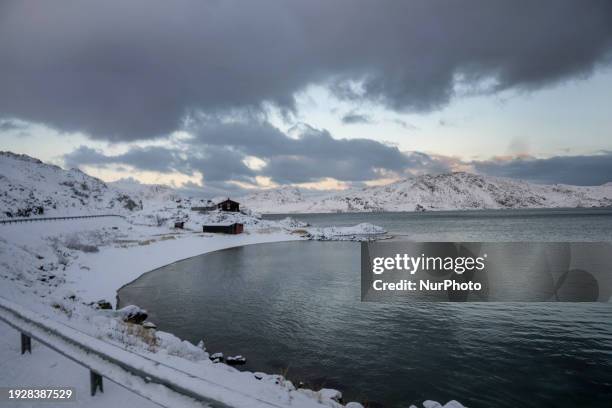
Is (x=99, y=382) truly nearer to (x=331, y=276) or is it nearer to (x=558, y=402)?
(x=558, y=402)

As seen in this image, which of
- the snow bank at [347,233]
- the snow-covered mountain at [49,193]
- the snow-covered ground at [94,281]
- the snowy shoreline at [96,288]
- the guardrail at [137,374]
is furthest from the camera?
the snow bank at [347,233]

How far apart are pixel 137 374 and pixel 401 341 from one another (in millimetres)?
15475

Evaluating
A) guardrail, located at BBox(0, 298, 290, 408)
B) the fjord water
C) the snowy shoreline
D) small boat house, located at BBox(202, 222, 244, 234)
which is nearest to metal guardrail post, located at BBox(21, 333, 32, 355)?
the snowy shoreline

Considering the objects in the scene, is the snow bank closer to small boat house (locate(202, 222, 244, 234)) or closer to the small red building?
small boat house (locate(202, 222, 244, 234))

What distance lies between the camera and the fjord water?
1297cm

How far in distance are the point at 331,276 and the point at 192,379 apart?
32.6 metres

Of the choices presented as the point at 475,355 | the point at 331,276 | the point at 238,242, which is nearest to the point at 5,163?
the point at 238,242

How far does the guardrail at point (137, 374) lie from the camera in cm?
395

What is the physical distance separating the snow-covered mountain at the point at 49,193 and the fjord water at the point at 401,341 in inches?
2728

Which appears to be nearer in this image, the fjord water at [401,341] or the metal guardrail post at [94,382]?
the metal guardrail post at [94,382]

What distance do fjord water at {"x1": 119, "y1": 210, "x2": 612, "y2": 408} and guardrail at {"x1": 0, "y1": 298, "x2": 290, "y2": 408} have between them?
9458 millimetres

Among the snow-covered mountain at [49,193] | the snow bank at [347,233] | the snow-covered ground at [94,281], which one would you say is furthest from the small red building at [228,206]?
the snow-covered mountain at [49,193]

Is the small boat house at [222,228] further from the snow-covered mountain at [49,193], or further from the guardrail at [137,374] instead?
the guardrail at [137,374]

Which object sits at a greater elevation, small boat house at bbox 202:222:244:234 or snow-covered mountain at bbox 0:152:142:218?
snow-covered mountain at bbox 0:152:142:218
